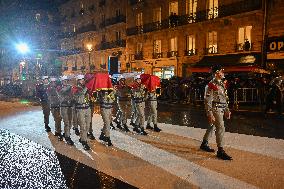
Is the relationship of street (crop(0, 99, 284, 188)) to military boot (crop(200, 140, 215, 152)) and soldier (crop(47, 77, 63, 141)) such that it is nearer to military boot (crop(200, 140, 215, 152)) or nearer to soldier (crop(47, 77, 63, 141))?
military boot (crop(200, 140, 215, 152))

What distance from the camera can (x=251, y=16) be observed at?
28.2m

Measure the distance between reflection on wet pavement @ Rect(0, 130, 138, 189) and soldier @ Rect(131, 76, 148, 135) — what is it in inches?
125

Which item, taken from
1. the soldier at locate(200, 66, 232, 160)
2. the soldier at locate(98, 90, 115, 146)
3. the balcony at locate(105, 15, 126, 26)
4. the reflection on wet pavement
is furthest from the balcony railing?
the reflection on wet pavement

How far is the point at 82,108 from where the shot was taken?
9.03 metres

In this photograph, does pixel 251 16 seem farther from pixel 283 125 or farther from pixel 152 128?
pixel 152 128

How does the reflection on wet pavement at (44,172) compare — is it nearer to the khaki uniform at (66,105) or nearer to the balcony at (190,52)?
the khaki uniform at (66,105)

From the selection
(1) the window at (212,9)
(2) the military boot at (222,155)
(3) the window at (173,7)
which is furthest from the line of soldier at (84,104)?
(3) the window at (173,7)

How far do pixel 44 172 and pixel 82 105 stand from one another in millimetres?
2742

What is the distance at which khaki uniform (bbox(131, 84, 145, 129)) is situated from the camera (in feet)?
35.4

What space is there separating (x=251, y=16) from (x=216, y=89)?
2259 cm

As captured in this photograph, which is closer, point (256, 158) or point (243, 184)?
point (243, 184)

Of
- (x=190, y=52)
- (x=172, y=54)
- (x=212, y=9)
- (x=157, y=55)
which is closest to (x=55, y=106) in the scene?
(x=212, y=9)

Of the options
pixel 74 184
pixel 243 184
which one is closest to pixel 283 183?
pixel 243 184

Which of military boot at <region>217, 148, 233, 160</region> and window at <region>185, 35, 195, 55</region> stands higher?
window at <region>185, 35, 195, 55</region>
